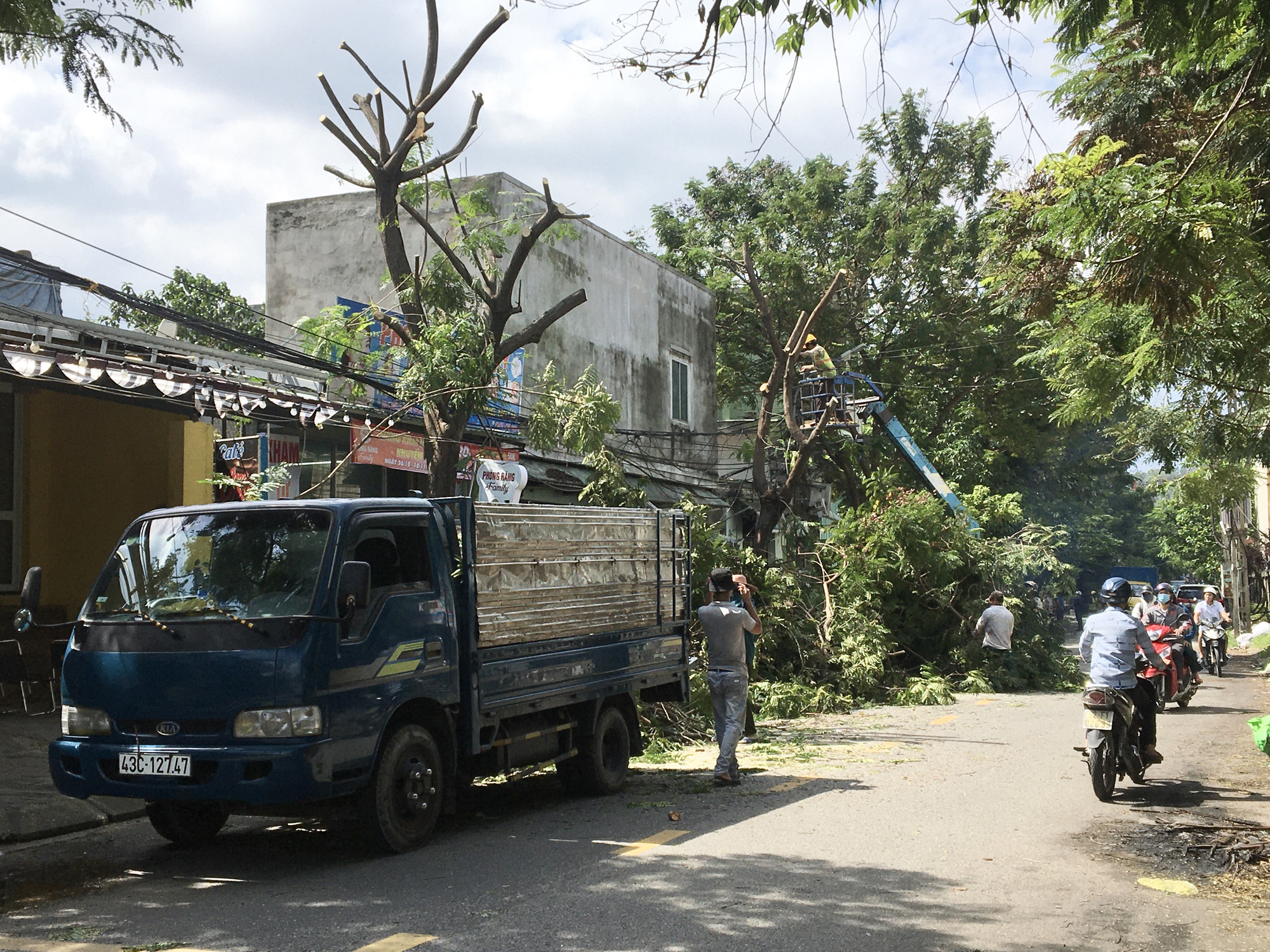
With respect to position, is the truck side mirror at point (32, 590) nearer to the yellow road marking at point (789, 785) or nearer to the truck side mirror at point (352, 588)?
the truck side mirror at point (352, 588)

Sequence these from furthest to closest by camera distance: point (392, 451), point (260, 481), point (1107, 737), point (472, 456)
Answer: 1. point (472, 456)
2. point (392, 451)
3. point (260, 481)
4. point (1107, 737)

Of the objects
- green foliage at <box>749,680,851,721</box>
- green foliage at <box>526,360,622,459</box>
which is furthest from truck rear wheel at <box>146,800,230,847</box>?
green foliage at <box>749,680,851,721</box>

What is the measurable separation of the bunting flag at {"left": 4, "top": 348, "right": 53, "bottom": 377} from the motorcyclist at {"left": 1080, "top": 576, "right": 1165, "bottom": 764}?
28.6ft

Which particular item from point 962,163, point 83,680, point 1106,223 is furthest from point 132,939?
point 962,163

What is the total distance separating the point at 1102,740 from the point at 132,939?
22.2 feet

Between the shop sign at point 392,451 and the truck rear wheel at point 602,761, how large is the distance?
547 cm

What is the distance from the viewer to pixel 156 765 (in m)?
6.62

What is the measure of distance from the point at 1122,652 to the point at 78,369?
8.93m

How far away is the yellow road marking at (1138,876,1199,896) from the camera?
6176 mm

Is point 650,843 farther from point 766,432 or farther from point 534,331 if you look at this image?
point 766,432

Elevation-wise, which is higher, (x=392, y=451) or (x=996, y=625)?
(x=392, y=451)

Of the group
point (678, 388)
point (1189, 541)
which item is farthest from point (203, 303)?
point (1189, 541)

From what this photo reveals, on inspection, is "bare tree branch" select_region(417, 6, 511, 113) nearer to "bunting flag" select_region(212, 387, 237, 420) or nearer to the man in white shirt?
"bunting flag" select_region(212, 387, 237, 420)

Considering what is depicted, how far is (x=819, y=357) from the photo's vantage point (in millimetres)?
22062
